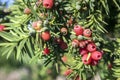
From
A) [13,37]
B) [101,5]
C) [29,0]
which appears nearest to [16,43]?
[13,37]

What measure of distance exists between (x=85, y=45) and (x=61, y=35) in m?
0.11

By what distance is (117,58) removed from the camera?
5.33ft

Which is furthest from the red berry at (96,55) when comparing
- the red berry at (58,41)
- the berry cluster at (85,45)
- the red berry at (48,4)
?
the red berry at (48,4)

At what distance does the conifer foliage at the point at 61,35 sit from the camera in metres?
1.40

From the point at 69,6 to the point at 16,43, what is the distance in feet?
0.94

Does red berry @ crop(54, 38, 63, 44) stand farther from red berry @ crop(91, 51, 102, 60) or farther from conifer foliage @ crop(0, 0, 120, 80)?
red berry @ crop(91, 51, 102, 60)

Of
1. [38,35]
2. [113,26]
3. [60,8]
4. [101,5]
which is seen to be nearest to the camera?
[38,35]

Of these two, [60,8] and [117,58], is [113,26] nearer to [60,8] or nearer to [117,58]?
[117,58]

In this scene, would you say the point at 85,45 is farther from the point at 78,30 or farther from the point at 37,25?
the point at 37,25

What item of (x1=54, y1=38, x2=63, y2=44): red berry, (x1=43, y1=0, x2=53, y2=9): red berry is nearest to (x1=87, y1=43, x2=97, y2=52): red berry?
(x1=54, y1=38, x2=63, y2=44): red berry

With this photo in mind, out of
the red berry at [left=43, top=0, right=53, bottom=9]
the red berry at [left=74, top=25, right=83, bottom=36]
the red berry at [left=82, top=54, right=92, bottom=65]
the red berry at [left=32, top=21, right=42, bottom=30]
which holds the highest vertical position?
the red berry at [left=43, top=0, right=53, bottom=9]

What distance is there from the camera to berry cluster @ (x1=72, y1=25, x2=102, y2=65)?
1435 millimetres

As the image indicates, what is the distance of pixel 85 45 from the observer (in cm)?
145

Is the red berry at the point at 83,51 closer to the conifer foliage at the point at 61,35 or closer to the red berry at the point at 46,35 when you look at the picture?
the conifer foliage at the point at 61,35
